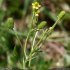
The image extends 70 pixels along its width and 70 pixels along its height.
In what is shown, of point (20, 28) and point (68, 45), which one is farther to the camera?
point (20, 28)

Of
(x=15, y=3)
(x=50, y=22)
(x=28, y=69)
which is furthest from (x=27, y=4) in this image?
(x=28, y=69)

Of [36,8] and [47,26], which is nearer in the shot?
[36,8]

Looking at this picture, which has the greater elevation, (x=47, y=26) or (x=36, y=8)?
(x=36, y=8)

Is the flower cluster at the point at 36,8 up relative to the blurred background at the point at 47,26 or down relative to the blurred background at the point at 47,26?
up

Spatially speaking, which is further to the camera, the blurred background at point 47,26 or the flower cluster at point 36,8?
the blurred background at point 47,26

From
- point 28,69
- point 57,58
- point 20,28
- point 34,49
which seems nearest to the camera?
point 34,49

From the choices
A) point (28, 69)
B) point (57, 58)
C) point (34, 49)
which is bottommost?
point (57, 58)

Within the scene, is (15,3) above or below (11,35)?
above

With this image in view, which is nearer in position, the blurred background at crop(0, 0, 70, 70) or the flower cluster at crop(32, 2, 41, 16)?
the flower cluster at crop(32, 2, 41, 16)

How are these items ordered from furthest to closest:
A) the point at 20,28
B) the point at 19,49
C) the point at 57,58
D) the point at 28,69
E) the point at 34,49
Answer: the point at 20,28 < the point at 57,58 < the point at 19,49 < the point at 28,69 < the point at 34,49

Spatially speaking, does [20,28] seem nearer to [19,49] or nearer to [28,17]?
[28,17]

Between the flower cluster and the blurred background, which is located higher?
the flower cluster
